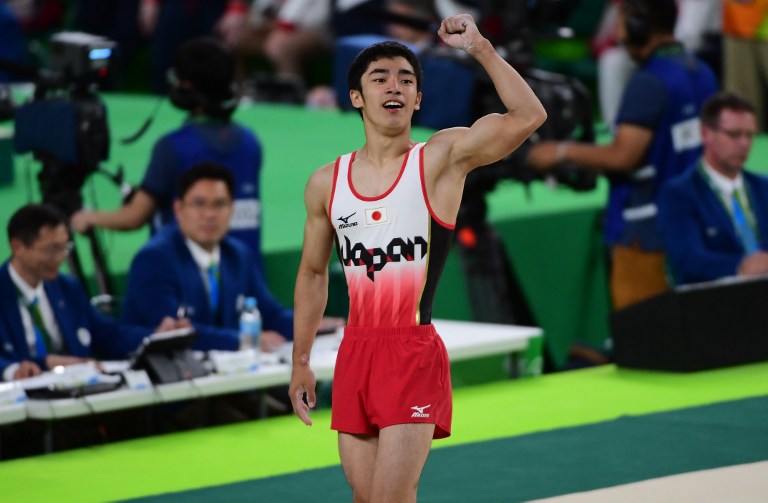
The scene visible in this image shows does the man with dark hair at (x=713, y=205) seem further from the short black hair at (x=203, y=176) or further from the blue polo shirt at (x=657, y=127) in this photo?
the short black hair at (x=203, y=176)

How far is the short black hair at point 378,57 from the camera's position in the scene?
436 cm

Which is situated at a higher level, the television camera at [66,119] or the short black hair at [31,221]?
the television camera at [66,119]

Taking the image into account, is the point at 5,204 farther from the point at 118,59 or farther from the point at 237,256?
the point at 118,59

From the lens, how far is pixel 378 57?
436cm

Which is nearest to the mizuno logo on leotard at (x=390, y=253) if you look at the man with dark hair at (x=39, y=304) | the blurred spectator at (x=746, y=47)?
the man with dark hair at (x=39, y=304)

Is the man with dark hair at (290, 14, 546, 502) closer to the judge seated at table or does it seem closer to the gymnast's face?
the gymnast's face

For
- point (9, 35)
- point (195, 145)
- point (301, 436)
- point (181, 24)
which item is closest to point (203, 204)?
point (195, 145)

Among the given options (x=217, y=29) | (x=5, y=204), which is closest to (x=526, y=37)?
(x=5, y=204)

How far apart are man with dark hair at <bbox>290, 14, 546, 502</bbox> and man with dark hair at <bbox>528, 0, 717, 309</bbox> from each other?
3135 mm

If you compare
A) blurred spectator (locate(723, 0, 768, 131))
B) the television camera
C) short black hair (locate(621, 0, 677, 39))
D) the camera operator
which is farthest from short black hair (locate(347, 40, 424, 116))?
blurred spectator (locate(723, 0, 768, 131))

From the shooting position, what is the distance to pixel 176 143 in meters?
7.20

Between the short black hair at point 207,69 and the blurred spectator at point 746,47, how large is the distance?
187 inches

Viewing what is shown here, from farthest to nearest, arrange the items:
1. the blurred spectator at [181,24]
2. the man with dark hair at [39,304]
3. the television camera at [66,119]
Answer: the blurred spectator at [181,24] → the television camera at [66,119] → the man with dark hair at [39,304]

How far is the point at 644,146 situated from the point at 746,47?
360 cm
